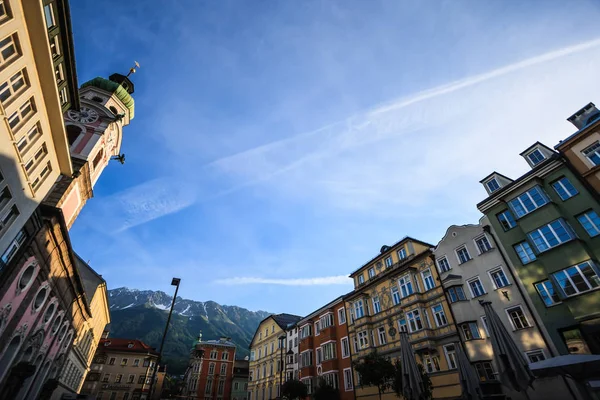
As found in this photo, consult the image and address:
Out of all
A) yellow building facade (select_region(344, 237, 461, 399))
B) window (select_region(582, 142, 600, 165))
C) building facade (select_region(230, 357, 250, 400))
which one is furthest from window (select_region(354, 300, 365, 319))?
building facade (select_region(230, 357, 250, 400))

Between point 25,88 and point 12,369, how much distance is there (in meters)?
17.2

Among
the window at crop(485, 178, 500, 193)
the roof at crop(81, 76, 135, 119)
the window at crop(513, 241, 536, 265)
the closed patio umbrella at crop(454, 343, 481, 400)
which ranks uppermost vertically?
the roof at crop(81, 76, 135, 119)

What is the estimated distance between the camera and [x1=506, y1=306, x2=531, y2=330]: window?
19.4 m

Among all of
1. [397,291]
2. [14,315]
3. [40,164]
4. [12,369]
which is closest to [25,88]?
[40,164]

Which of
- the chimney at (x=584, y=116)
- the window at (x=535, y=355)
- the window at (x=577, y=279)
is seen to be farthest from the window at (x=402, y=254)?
the chimney at (x=584, y=116)

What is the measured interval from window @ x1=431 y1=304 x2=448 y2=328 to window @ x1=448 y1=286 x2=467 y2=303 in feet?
4.13

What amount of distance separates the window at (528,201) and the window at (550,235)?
5.19 feet

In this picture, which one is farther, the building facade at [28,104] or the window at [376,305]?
the window at [376,305]

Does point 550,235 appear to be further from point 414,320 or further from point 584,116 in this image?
point 414,320

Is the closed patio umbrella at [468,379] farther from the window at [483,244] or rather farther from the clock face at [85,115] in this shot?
the clock face at [85,115]

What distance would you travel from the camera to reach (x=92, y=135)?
114ft

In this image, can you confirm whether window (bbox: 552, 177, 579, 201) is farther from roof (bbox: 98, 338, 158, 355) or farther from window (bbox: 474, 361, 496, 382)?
roof (bbox: 98, 338, 158, 355)

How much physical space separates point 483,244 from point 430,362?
1045 cm

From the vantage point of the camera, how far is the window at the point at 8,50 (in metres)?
13.4
